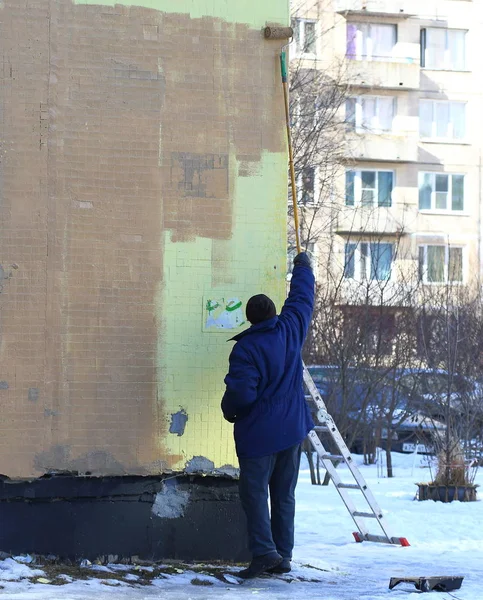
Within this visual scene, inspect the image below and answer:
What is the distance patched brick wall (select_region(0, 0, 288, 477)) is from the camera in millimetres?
6664

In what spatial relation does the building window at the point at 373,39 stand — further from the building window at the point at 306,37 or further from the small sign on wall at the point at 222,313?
the small sign on wall at the point at 222,313

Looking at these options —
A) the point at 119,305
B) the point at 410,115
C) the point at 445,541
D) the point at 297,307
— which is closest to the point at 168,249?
the point at 119,305

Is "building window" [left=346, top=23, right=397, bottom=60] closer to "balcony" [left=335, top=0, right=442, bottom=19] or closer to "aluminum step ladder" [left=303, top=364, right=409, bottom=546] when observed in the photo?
"balcony" [left=335, top=0, right=442, bottom=19]

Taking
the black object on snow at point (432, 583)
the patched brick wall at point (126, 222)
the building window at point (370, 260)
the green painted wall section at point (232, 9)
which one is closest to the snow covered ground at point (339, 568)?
the black object on snow at point (432, 583)

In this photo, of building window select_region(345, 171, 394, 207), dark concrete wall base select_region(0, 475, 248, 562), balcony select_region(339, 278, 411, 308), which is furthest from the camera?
building window select_region(345, 171, 394, 207)

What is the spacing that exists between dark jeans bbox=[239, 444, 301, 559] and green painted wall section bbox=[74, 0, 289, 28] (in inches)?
113

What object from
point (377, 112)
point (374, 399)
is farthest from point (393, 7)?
point (374, 399)

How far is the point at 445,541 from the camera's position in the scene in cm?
881

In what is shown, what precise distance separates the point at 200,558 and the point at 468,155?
3131cm

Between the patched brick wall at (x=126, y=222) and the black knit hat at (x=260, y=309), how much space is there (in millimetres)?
468

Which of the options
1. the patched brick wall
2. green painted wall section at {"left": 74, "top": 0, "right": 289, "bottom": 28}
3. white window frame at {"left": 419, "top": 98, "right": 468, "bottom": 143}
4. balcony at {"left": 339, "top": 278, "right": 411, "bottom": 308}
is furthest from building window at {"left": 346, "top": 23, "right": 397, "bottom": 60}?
the patched brick wall

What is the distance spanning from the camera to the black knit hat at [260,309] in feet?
21.1

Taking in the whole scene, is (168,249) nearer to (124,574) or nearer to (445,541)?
(124,574)

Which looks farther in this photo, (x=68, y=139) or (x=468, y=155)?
(x=468, y=155)
